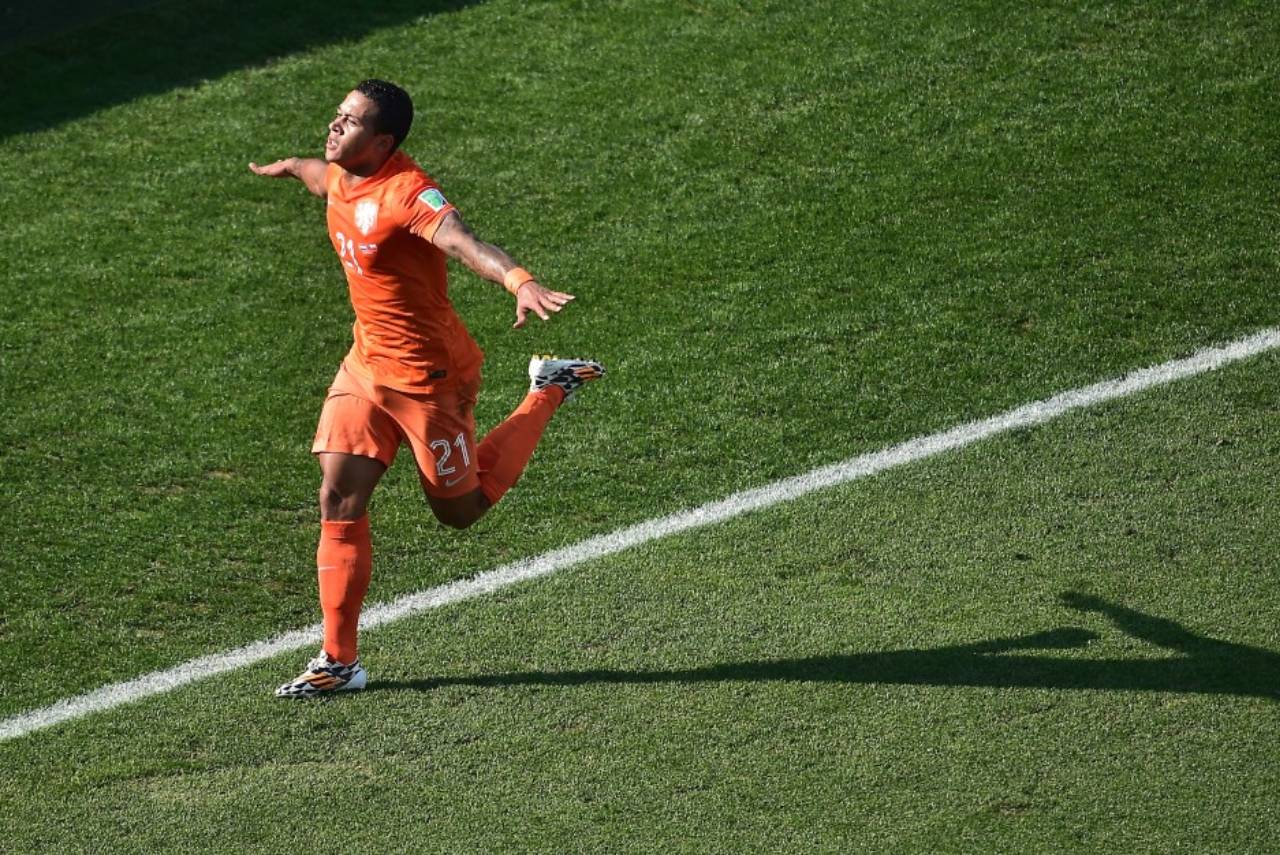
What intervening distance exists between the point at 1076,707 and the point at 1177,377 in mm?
2857

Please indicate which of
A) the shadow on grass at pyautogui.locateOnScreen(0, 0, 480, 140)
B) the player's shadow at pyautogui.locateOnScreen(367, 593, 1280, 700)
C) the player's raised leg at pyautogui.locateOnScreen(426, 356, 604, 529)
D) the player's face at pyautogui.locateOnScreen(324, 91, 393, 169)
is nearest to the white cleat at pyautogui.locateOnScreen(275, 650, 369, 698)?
the player's shadow at pyautogui.locateOnScreen(367, 593, 1280, 700)

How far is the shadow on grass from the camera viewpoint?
1141 centimetres

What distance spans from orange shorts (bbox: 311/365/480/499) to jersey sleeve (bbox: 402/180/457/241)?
0.66 metres

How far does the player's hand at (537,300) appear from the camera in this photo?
5301mm

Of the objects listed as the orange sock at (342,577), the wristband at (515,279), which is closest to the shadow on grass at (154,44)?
the orange sock at (342,577)

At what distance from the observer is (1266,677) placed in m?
5.97

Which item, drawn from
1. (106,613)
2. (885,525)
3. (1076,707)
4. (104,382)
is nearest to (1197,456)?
(885,525)

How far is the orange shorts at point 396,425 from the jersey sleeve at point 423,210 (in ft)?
2.17

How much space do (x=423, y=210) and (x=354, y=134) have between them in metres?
0.41

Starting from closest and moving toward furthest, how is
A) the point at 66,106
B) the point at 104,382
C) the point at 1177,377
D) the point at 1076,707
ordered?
the point at 1076,707, the point at 1177,377, the point at 104,382, the point at 66,106

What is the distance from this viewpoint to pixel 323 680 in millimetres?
6250

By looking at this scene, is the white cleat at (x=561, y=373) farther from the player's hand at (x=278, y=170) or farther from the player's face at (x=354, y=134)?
the player's face at (x=354, y=134)

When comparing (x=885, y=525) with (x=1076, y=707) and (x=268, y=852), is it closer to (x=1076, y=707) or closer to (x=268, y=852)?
(x=1076, y=707)

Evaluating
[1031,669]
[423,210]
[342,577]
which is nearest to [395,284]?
[423,210]
